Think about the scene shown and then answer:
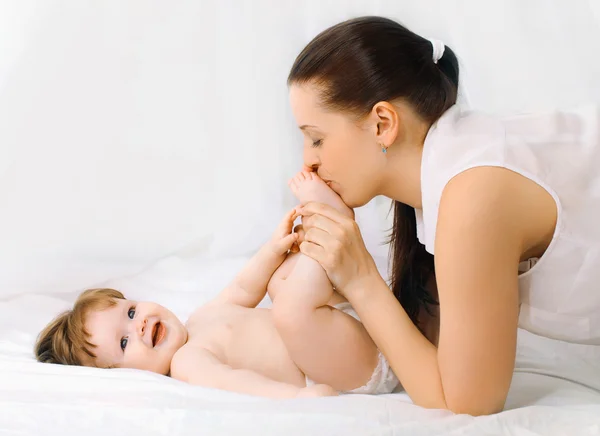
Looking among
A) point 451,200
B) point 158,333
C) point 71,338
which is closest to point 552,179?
point 451,200

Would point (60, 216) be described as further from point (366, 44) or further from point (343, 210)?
point (366, 44)

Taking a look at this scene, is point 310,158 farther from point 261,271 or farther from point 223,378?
point 223,378

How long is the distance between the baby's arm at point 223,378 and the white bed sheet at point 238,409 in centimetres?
9

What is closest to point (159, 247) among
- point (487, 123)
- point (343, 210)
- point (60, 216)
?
point (60, 216)

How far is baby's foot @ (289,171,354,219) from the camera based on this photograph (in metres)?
1.50

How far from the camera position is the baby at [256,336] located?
4.66 feet

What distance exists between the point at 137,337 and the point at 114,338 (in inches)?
1.9

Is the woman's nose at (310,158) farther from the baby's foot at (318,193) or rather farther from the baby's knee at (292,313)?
the baby's knee at (292,313)

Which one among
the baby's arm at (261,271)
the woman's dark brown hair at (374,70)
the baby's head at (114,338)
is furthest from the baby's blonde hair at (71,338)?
the woman's dark brown hair at (374,70)

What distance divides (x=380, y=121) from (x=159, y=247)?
97cm

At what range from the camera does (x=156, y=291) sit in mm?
1978

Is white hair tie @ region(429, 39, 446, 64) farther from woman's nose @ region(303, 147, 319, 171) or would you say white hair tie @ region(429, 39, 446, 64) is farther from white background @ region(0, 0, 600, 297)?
white background @ region(0, 0, 600, 297)

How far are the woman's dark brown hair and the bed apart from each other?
504mm

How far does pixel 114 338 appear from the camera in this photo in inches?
63.0
